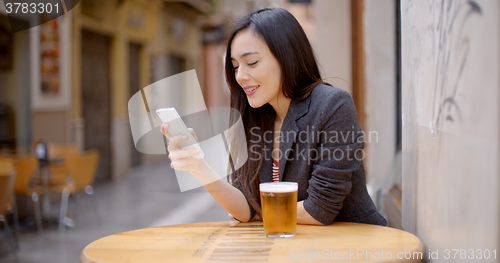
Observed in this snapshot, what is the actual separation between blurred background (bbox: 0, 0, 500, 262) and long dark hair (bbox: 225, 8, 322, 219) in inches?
7.2

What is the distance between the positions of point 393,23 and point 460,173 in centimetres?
265

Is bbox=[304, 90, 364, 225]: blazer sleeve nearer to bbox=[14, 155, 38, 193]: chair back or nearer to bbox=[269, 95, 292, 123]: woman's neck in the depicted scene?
bbox=[269, 95, 292, 123]: woman's neck

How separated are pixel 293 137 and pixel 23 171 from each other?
3717 millimetres

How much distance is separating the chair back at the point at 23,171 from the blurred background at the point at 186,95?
1 cm

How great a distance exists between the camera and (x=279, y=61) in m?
1.47

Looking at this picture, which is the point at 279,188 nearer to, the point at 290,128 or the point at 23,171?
the point at 290,128

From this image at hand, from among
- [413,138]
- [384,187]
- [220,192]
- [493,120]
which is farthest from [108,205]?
[493,120]

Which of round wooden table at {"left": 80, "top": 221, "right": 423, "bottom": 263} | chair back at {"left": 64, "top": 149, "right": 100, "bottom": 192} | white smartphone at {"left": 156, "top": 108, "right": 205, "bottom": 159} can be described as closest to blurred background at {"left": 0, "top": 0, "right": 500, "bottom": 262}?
chair back at {"left": 64, "top": 149, "right": 100, "bottom": 192}

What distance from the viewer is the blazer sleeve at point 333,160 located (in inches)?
51.6

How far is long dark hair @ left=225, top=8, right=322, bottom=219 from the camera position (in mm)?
1456

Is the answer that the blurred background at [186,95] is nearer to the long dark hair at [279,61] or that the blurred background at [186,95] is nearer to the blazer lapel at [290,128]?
the long dark hair at [279,61]

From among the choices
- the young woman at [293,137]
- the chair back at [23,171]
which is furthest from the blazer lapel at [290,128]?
the chair back at [23,171]

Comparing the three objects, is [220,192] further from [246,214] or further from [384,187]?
[384,187]

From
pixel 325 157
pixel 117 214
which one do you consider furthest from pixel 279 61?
pixel 117 214
